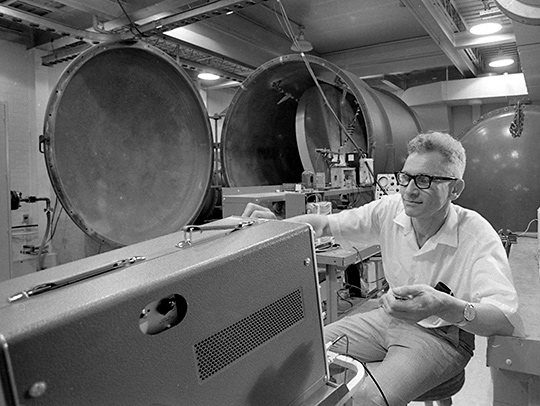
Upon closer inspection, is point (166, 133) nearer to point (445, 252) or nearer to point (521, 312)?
point (445, 252)

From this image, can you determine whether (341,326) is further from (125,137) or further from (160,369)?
(125,137)

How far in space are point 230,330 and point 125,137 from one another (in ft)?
9.20

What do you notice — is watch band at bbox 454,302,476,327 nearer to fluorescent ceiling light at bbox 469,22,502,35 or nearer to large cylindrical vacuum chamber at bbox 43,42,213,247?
large cylindrical vacuum chamber at bbox 43,42,213,247

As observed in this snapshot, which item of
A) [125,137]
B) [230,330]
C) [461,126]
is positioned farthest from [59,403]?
[461,126]

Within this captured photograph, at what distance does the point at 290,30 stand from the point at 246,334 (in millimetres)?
2088

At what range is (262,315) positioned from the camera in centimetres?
68

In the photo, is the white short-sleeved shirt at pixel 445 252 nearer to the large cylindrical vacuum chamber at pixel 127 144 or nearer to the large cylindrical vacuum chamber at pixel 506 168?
the large cylindrical vacuum chamber at pixel 127 144

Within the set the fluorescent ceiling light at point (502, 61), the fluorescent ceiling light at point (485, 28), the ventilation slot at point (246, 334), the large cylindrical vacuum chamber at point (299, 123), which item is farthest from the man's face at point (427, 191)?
the fluorescent ceiling light at point (502, 61)

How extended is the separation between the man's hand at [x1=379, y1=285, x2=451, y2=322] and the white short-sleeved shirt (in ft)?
0.84

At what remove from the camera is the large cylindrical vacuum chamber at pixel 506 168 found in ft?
11.7

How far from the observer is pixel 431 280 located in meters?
1.47

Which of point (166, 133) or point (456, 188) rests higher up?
point (166, 133)

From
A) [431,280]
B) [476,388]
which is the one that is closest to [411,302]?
[431,280]

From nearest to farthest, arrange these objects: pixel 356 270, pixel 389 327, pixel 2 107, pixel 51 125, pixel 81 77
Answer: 1. pixel 389 327
2. pixel 51 125
3. pixel 81 77
4. pixel 2 107
5. pixel 356 270
